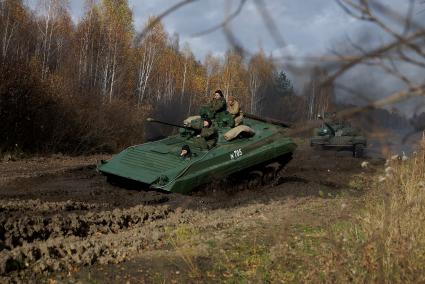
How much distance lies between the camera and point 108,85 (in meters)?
35.3

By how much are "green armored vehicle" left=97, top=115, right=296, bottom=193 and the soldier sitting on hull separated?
2.0 inches

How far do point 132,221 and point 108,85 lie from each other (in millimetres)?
27524

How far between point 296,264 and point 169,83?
36354mm

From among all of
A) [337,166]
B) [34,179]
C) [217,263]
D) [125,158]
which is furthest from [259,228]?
[337,166]

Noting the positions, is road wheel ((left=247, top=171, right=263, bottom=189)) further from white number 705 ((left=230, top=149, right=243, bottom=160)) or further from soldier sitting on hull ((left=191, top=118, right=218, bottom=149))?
soldier sitting on hull ((left=191, top=118, right=218, bottom=149))

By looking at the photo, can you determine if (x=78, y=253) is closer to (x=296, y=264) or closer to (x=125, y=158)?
(x=296, y=264)

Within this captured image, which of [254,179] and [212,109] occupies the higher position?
[212,109]

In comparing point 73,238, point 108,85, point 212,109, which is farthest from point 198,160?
point 108,85

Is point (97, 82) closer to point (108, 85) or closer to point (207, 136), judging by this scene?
point (108, 85)

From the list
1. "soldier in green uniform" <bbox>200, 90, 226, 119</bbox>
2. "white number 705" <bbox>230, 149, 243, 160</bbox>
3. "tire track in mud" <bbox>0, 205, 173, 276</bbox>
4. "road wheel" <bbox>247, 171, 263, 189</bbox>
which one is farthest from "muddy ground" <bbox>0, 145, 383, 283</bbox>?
"soldier in green uniform" <bbox>200, 90, 226, 119</bbox>

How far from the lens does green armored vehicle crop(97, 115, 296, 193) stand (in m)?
10.9

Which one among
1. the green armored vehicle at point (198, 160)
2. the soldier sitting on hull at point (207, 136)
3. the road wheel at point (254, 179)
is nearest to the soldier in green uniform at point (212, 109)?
the green armored vehicle at point (198, 160)

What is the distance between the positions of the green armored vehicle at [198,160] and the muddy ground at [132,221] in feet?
0.93

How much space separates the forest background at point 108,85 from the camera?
5.35ft
